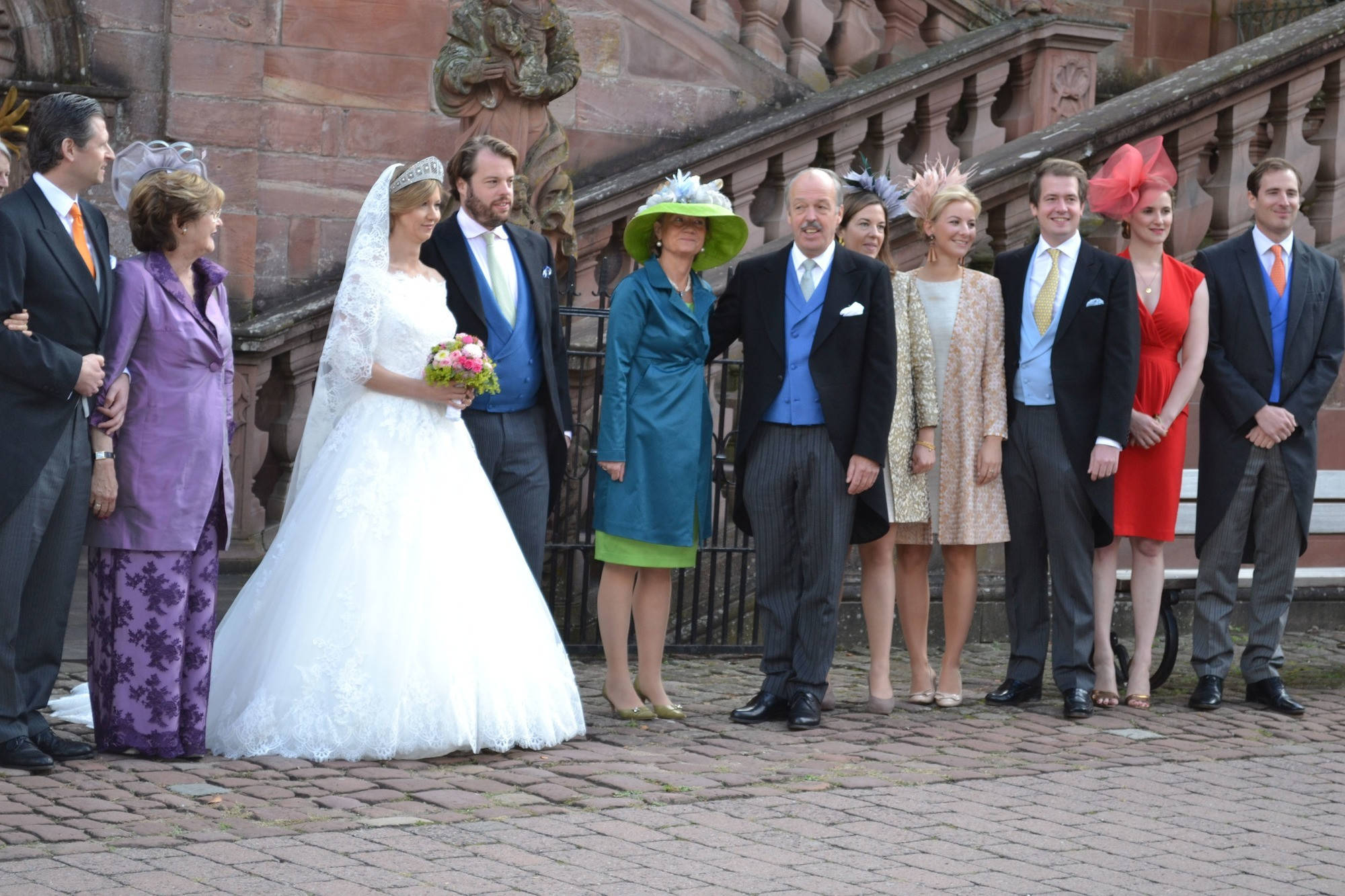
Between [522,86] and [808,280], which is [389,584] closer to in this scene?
[808,280]

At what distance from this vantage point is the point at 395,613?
602 cm

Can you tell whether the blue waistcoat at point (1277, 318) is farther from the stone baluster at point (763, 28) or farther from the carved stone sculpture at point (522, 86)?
the stone baluster at point (763, 28)

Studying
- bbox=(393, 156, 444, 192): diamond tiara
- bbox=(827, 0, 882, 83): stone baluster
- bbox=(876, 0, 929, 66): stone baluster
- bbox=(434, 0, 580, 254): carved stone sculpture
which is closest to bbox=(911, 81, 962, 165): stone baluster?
bbox=(827, 0, 882, 83): stone baluster

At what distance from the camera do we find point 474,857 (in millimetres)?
4746

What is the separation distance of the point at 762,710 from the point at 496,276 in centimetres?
191

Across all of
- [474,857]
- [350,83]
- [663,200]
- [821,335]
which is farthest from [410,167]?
[350,83]

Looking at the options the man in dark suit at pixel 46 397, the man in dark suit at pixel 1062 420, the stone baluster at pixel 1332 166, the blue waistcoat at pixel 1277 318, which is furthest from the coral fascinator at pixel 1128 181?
the man in dark suit at pixel 46 397

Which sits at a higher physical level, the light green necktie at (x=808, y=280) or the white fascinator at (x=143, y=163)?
the white fascinator at (x=143, y=163)

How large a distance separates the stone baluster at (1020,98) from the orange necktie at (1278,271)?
135 inches

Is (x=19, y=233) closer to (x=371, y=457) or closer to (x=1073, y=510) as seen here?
(x=371, y=457)

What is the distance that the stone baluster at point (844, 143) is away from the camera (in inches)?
410

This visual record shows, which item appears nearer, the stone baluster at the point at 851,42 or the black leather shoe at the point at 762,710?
the black leather shoe at the point at 762,710

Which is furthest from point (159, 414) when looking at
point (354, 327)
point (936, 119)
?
point (936, 119)

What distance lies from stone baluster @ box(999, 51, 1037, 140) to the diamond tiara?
5428mm
